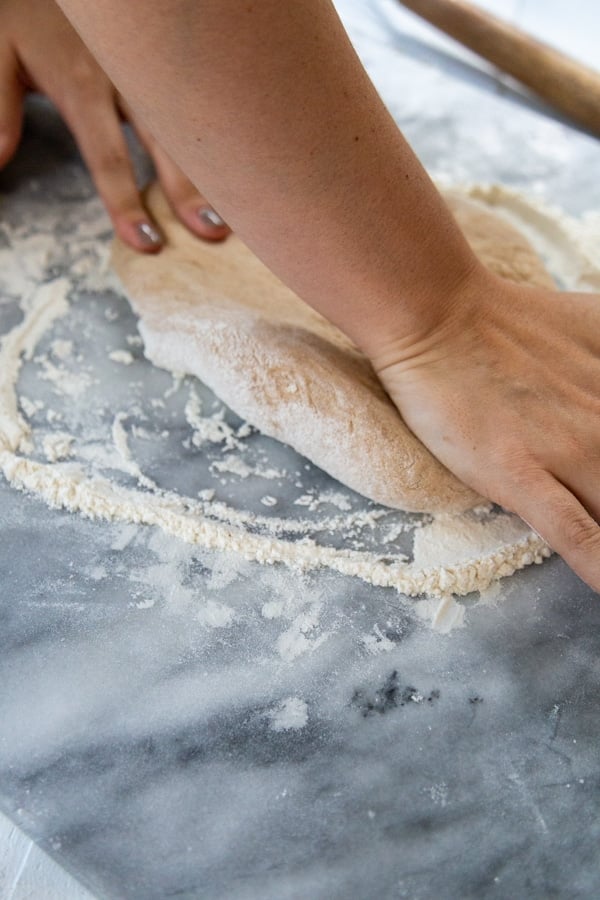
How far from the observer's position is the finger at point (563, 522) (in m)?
0.75

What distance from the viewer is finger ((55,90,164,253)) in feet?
3.58

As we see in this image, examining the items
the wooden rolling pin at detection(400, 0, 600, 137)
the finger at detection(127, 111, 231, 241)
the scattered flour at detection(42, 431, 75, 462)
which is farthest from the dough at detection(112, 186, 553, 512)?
the wooden rolling pin at detection(400, 0, 600, 137)

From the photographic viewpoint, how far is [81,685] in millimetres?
720

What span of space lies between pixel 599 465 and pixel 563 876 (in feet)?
1.19

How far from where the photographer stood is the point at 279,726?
27.8 inches

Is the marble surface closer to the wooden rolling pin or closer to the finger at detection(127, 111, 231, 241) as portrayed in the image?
the finger at detection(127, 111, 231, 241)

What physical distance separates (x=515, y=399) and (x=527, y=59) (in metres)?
0.89

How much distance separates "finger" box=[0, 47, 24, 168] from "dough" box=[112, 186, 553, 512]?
221 mm

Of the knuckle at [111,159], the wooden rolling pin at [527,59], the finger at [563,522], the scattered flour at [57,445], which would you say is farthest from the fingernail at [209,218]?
the wooden rolling pin at [527,59]

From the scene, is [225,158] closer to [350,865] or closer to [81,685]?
[81,685]

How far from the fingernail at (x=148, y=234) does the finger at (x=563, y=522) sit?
1.88ft

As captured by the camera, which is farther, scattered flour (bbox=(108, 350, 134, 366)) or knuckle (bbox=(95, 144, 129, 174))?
knuckle (bbox=(95, 144, 129, 174))

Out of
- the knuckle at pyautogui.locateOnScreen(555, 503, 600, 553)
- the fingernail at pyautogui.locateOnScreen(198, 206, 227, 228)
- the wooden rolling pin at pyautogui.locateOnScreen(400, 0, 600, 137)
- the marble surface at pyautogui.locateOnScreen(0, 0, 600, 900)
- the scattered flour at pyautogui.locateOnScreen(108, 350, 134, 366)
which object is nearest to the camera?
the marble surface at pyautogui.locateOnScreen(0, 0, 600, 900)

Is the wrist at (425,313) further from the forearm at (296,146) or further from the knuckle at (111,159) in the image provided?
the knuckle at (111,159)
